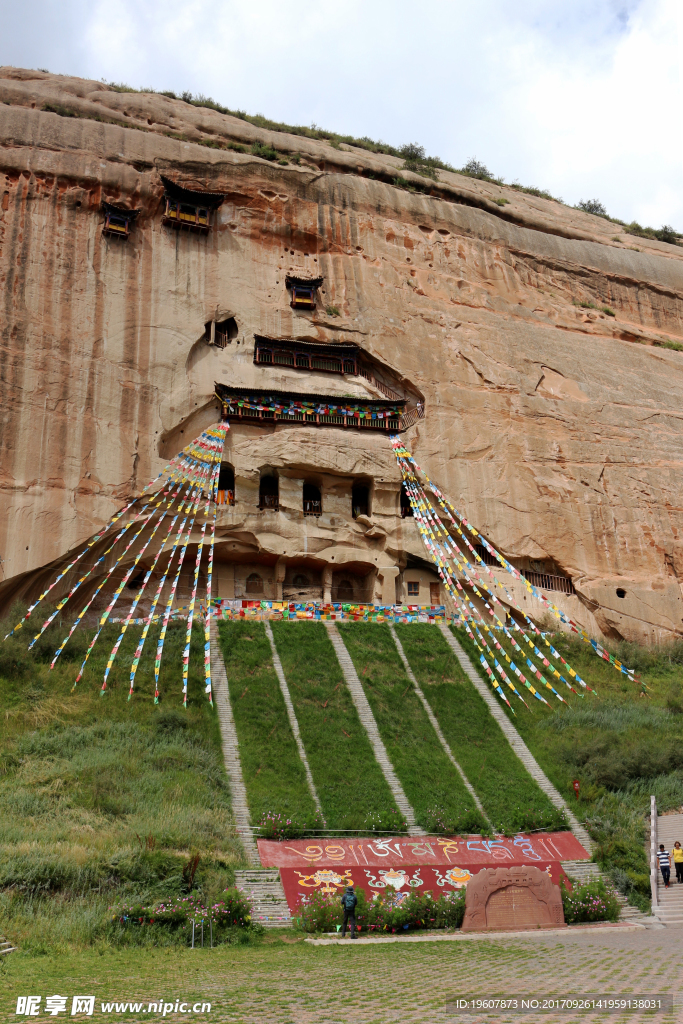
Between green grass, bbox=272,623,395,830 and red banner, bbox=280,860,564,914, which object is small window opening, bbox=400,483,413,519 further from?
red banner, bbox=280,860,564,914

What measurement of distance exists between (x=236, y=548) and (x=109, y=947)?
18.0 m

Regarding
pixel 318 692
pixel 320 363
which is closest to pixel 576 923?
pixel 318 692

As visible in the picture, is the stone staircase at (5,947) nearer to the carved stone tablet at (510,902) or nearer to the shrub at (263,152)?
the carved stone tablet at (510,902)

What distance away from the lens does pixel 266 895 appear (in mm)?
14453

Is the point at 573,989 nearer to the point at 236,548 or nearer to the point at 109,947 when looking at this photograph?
the point at 109,947

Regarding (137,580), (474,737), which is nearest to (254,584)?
(137,580)

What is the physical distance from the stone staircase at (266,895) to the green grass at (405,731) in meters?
4.14

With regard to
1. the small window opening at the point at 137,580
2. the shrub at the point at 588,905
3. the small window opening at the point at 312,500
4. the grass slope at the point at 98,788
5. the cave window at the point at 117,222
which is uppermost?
the cave window at the point at 117,222

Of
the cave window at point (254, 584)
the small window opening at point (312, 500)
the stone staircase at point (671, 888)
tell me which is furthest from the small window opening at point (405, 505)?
the stone staircase at point (671, 888)

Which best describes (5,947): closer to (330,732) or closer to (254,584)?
(330,732)

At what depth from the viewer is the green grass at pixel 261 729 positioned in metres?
17.8

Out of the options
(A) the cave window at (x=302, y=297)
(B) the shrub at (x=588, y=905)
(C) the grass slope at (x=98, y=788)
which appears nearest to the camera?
(C) the grass slope at (x=98, y=788)

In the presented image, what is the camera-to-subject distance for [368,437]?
31500 millimetres

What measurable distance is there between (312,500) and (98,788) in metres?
16.4
